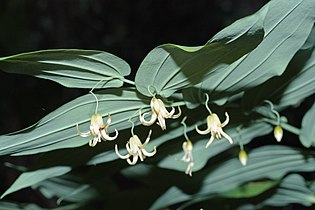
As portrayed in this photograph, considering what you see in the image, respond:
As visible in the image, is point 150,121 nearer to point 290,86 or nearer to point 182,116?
point 182,116

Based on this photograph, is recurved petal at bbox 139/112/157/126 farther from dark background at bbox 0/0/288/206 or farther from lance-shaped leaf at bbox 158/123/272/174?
dark background at bbox 0/0/288/206

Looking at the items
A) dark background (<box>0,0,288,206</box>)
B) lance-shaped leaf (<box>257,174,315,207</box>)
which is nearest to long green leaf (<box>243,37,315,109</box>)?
lance-shaped leaf (<box>257,174,315,207</box>)

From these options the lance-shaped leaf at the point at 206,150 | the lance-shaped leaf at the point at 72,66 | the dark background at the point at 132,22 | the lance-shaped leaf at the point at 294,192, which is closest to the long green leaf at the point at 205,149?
the lance-shaped leaf at the point at 206,150

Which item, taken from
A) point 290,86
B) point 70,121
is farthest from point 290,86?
point 70,121

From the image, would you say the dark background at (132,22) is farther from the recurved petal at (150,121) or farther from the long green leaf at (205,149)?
the recurved petal at (150,121)

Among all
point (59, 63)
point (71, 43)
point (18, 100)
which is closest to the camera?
point (59, 63)

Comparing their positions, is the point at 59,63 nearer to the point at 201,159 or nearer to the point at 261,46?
the point at 261,46

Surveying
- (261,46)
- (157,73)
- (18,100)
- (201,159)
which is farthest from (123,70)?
(18,100)
